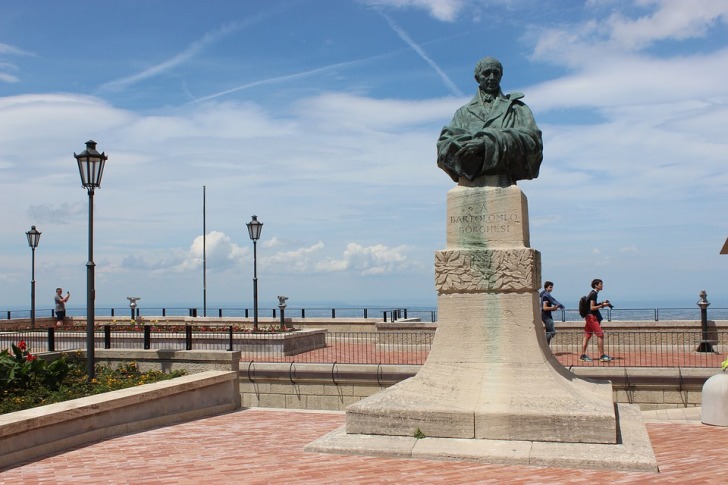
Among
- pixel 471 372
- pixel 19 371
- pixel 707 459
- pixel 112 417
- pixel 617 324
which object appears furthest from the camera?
pixel 617 324

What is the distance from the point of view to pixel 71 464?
29.7 ft

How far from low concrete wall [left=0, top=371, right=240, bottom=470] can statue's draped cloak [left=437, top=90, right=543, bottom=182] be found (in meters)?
5.76

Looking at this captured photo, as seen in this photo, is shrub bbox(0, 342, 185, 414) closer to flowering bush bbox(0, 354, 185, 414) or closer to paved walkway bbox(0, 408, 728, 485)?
flowering bush bbox(0, 354, 185, 414)

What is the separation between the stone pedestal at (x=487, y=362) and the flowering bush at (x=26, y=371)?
5444 mm

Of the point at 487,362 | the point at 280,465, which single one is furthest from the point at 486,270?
the point at 280,465

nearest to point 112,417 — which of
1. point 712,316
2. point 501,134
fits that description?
point 501,134

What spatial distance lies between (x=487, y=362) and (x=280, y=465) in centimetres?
313

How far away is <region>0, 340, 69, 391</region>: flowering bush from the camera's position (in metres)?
11.7

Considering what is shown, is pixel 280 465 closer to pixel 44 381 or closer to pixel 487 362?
pixel 487 362

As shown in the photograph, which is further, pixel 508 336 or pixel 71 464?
pixel 508 336

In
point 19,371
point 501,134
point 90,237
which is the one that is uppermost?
point 501,134

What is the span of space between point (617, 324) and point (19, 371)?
16355 mm

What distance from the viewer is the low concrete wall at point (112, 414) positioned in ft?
30.5

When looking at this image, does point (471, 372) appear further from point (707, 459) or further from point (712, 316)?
point (712, 316)
